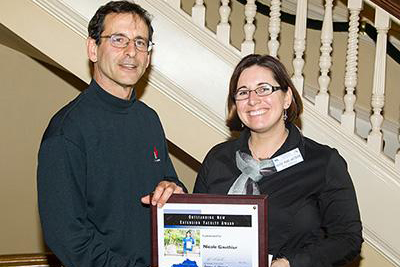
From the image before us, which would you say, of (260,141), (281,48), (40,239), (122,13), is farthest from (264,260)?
(40,239)

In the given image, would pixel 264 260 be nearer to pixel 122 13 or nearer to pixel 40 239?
pixel 122 13

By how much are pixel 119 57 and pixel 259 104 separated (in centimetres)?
49

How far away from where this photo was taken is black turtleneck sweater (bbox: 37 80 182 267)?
2.13 m

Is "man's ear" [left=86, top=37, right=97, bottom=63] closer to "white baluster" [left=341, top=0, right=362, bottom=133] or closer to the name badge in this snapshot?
the name badge

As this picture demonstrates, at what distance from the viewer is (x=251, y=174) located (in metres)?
2.40

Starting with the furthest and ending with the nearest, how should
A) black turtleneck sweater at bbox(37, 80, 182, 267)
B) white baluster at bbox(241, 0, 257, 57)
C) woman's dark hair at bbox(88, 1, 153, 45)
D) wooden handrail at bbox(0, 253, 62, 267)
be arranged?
wooden handrail at bbox(0, 253, 62, 267) < white baluster at bbox(241, 0, 257, 57) < woman's dark hair at bbox(88, 1, 153, 45) < black turtleneck sweater at bbox(37, 80, 182, 267)

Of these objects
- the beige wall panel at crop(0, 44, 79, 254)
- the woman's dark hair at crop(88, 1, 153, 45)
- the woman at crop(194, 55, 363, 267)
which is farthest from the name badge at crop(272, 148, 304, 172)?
the beige wall panel at crop(0, 44, 79, 254)

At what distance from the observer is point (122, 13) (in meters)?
2.35

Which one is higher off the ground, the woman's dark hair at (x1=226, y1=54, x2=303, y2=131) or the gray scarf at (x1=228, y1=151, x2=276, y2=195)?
the woman's dark hair at (x1=226, y1=54, x2=303, y2=131)

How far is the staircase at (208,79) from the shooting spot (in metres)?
3.37

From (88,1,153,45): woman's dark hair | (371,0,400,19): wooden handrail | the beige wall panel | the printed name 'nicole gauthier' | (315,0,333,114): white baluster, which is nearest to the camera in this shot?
the printed name 'nicole gauthier'

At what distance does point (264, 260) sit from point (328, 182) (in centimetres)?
35

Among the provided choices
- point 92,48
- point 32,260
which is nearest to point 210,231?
point 92,48

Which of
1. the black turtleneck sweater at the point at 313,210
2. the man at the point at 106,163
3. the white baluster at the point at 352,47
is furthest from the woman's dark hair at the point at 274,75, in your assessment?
the white baluster at the point at 352,47
